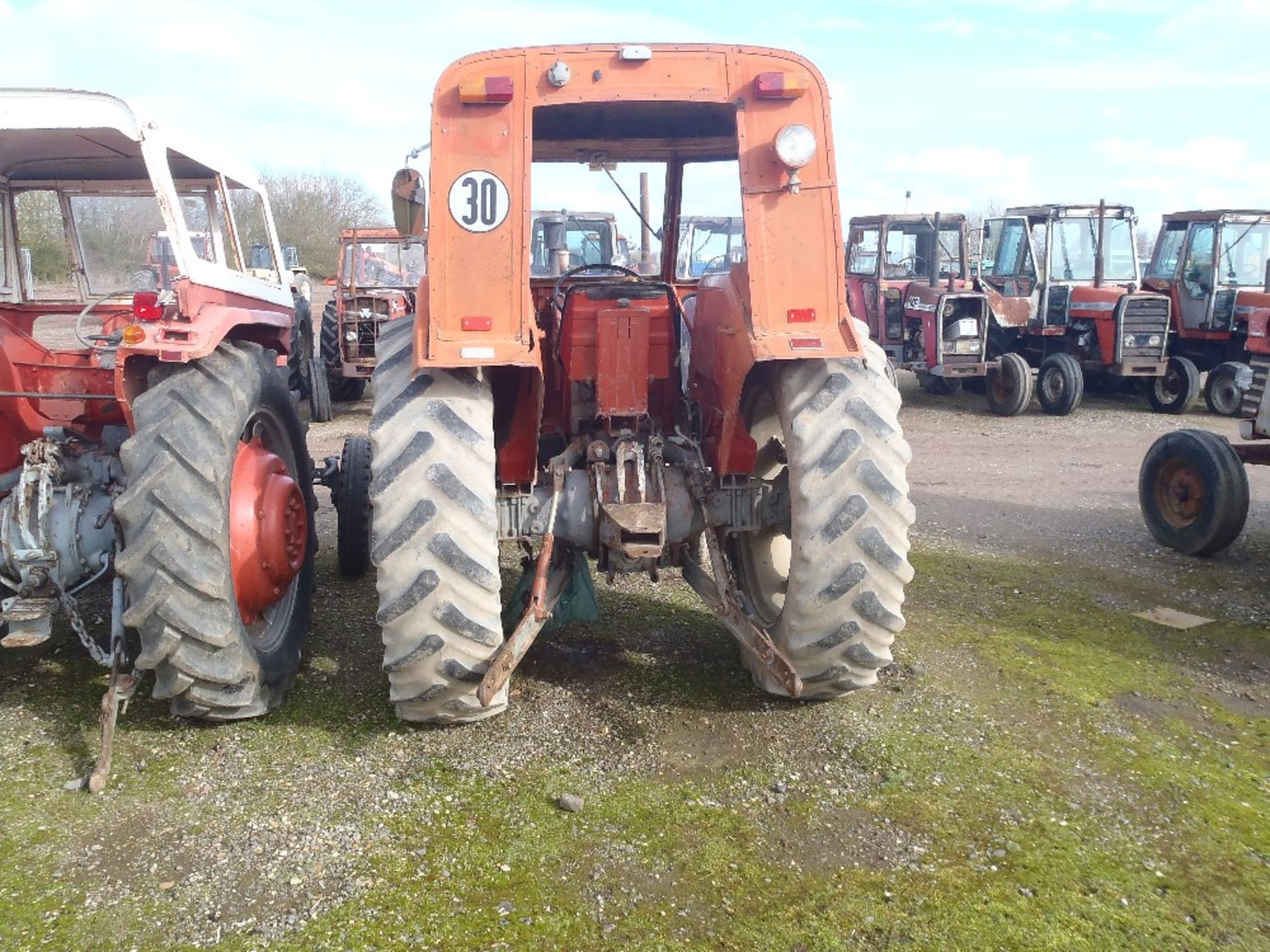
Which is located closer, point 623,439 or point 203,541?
point 203,541

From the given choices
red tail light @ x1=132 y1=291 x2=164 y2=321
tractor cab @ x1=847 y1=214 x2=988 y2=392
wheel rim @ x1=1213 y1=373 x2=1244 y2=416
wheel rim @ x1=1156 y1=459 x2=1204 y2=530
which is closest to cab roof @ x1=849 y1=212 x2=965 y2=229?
tractor cab @ x1=847 y1=214 x2=988 y2=392

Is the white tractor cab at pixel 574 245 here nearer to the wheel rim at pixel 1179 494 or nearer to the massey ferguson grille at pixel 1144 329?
the wheel rim at pixel 1179 494

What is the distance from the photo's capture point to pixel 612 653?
14.8 ft

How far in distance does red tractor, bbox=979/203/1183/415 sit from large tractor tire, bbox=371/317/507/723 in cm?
1104

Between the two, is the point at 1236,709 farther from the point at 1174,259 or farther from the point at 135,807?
the point at 1174,259

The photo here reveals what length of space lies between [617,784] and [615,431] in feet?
4.85

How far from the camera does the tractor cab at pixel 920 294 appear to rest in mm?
13008

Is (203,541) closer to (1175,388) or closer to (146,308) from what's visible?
(146,308)

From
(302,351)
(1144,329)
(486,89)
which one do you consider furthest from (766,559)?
(1144,329)

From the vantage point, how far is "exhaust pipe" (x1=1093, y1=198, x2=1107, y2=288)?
42.8ft

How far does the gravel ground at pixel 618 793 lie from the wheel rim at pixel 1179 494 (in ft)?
4.21

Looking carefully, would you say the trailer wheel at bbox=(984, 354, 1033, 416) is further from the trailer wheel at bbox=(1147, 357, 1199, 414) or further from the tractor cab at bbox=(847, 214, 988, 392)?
the trailer wheel at bbox=(1147, 357, 1199, 414)

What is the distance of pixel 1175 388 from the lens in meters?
13.0

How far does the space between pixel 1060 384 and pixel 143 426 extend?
1174cm
